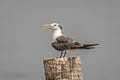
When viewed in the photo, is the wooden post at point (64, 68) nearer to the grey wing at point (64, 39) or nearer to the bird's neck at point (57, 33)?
the grey wing at point (64, 39)

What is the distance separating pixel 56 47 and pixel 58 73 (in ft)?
5.19

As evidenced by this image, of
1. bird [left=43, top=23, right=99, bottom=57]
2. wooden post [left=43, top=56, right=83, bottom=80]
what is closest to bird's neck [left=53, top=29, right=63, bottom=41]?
bird [left=43, top=23, right=99, bottom=57]

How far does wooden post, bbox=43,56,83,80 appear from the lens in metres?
7.73

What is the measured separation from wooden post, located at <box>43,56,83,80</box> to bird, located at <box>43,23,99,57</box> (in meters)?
0.84

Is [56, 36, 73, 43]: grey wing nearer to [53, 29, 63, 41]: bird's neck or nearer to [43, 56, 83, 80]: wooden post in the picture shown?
[53, 29, 63, 41]: bird's neck

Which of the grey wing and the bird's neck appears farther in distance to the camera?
the bird's neck

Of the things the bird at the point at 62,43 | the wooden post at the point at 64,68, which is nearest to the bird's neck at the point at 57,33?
the bird at the point at 62,43

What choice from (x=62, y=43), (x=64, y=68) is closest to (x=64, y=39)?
(x=62, y=43)

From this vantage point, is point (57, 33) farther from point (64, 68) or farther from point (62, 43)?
point (64, 68)

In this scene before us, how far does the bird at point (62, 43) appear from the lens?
8.73 metres

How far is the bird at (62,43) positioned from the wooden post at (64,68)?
84 cm

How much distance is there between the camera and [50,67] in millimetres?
7859

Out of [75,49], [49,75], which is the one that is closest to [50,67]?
[49,75]

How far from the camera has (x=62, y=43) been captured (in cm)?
916
